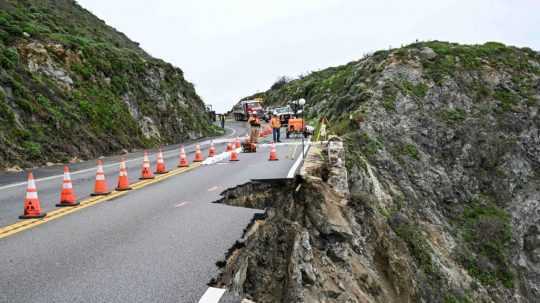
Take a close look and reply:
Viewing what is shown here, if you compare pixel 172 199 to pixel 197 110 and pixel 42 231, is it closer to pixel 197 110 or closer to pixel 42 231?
pixel 42 231

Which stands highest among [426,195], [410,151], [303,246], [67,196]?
[67,196]

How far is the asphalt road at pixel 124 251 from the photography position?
15.8ft

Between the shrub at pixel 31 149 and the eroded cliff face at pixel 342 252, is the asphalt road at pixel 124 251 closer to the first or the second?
the eroded cliff face at pixel 342 252

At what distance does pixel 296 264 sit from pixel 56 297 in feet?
10.3

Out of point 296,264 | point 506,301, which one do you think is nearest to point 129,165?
point 296,264

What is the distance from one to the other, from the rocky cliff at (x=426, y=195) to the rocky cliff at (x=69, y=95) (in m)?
12.0

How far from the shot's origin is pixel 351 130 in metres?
28.6

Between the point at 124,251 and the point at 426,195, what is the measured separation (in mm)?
22919

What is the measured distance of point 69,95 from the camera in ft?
86.4

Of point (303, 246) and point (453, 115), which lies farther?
point (453, 115)

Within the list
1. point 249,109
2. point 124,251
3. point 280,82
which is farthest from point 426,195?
point 280,82

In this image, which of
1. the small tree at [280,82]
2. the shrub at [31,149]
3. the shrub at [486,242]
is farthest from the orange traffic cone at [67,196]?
the small tree at [280,82]

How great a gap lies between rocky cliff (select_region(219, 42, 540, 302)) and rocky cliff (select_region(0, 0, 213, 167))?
12048 mm

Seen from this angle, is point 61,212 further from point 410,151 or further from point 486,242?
point 410,151
